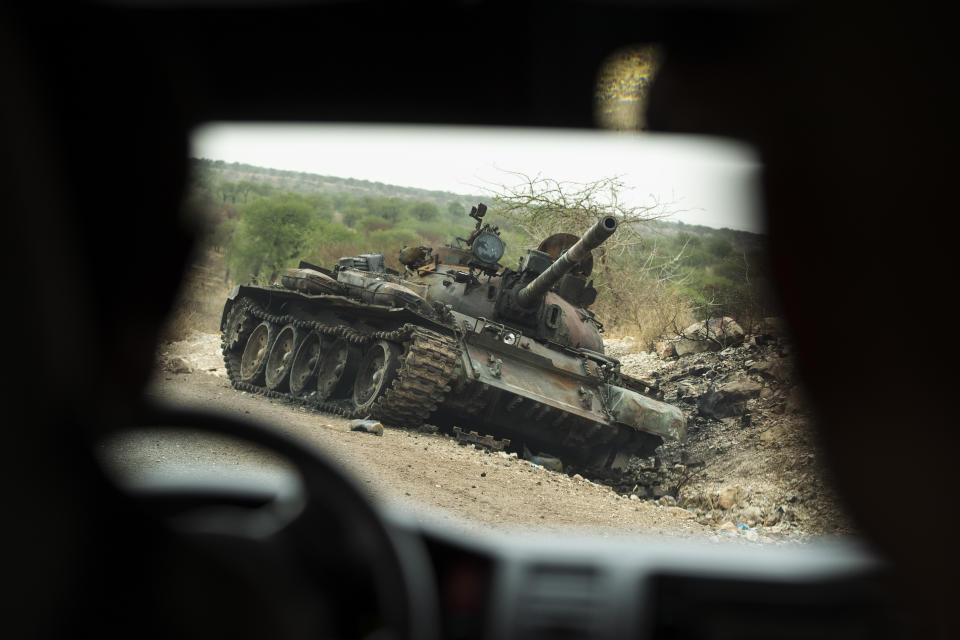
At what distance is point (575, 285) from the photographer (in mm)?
11414

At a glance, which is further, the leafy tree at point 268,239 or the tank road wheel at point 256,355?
the leafy tree at point 268,239

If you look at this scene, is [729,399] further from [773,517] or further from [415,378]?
[415,378]

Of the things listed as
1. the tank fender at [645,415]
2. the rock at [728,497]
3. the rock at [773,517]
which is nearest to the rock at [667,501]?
the rock at [728,497]

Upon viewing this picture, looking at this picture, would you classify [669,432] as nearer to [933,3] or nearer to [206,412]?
[933,3]

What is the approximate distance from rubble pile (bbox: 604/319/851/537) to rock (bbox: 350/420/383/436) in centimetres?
290

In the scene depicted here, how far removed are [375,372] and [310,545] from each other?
9208 millimetres

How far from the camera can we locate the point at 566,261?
Answer: 9961 millimetres

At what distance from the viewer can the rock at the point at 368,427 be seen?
376 inches

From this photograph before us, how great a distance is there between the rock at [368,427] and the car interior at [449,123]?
617 cm

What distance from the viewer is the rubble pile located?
8.89 metres

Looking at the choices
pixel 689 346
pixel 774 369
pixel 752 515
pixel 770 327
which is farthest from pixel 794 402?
pixel 752 515

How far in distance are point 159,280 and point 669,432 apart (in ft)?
25.0

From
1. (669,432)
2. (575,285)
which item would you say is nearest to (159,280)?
(669,432)

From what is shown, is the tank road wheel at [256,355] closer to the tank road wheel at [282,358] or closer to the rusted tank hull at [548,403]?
the tank road wheel at [282,358]
